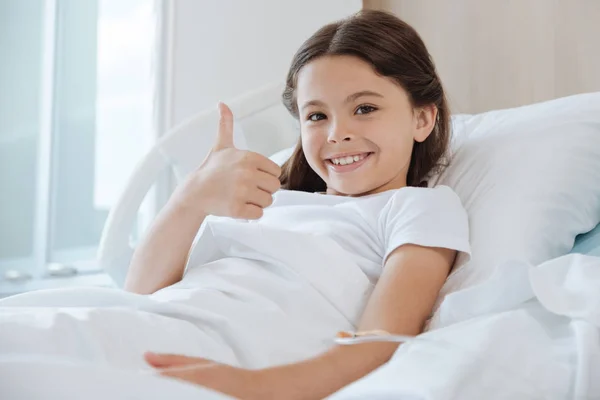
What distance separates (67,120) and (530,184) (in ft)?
5.08

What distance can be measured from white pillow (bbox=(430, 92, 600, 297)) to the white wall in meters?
0.77

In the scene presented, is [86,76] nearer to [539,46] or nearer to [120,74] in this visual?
[120,74]

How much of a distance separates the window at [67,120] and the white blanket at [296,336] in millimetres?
1018

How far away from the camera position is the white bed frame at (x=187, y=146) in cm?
142

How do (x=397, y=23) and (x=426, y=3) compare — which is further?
(x=426, y=3)

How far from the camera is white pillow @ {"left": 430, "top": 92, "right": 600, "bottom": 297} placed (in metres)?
1.01

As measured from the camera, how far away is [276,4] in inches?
74.6

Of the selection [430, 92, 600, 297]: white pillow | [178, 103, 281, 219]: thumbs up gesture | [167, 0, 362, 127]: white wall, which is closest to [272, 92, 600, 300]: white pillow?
[430, 92, 600, 297]: white pillow

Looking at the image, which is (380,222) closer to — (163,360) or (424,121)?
(424,121)

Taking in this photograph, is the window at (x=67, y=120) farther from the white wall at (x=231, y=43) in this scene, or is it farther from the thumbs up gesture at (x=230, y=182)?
the thumbs up gesture at (x=230, y=182)

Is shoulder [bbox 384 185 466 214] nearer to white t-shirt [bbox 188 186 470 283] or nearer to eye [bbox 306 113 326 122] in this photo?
white t-shirt [bbox 188 186 470 283]

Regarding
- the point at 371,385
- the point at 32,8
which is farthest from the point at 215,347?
the point at 32,8

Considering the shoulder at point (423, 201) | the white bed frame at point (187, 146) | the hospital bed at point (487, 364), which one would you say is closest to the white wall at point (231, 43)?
the white bed frame at point (187, 146)

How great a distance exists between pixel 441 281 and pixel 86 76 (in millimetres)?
1613
